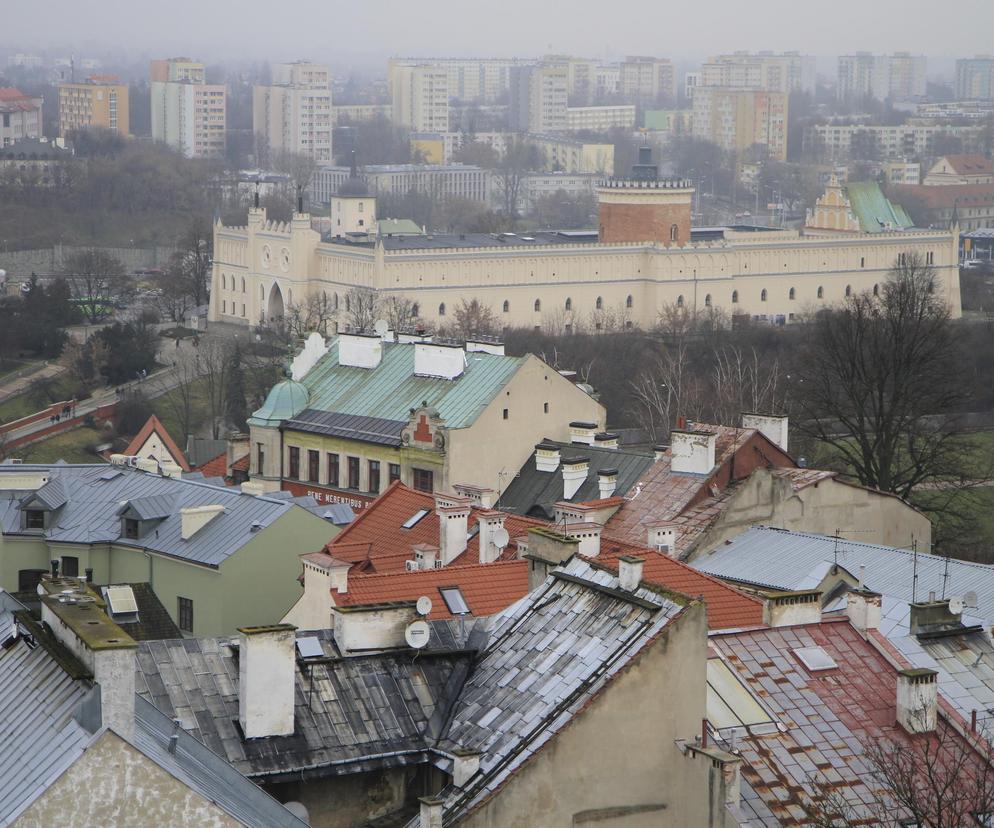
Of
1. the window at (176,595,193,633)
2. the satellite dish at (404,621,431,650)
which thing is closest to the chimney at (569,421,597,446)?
the window at (176,595,193,633)

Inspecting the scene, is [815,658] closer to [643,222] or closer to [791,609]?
[791,609]

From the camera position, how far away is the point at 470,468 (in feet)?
126

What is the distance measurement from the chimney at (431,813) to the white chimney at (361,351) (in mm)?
26910

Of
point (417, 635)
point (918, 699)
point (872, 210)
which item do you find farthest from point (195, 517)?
point (872, 210)

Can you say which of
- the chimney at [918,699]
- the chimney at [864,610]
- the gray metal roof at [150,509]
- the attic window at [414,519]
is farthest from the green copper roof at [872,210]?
the chimney at [918,699]

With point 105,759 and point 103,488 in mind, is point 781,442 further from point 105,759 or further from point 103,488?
point 105,759

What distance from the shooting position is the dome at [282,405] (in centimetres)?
4206

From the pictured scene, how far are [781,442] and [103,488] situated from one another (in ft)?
33.5

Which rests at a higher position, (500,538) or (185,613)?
(500,538)

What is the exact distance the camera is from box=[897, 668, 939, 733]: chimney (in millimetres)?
19188

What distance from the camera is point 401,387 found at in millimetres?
41531

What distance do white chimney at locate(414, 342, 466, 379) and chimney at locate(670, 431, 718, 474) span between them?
28.4 ft

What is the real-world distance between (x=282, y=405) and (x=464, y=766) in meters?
25.8

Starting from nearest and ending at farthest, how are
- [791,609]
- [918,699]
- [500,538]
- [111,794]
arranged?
[111,794]
[918,699]
[791,609]
[500,538]
